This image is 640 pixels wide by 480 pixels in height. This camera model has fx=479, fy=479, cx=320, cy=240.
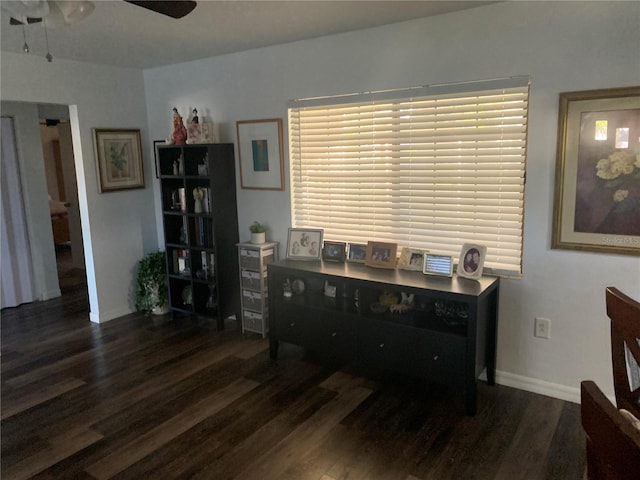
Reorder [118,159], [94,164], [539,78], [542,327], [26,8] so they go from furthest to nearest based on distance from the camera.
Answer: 1. [118,159]
2. [94,164]
3. [542,327]
4. [539,78]
5. [26,8]

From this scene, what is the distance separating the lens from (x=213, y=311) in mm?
4340

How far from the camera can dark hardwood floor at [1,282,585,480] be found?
2.38 m

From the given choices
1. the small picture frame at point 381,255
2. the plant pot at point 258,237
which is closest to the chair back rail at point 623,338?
the small picture frame at point 381,255

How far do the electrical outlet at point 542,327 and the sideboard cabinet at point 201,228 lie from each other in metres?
2.52

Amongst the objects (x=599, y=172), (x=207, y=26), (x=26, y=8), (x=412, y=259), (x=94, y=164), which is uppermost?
(x=207, y=26)

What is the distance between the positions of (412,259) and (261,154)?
1.60m

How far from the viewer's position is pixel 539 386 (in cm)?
298

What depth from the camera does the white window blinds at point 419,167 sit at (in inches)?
116

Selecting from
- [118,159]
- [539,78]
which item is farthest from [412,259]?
[118,159]

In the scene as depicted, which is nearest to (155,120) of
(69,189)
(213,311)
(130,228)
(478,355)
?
(130,228)

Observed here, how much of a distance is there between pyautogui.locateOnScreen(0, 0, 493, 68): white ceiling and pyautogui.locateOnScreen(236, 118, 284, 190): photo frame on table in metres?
0.62

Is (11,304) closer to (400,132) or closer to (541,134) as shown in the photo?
(400,132)

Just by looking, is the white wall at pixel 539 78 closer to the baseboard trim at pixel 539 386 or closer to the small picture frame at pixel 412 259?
the baseboard trim at pixel 539 386

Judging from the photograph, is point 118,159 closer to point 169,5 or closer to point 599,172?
point 169,5
